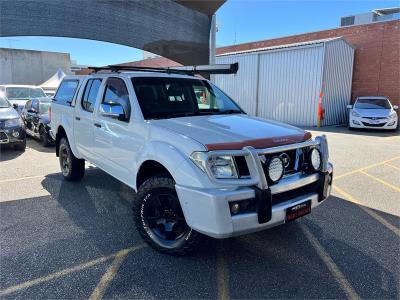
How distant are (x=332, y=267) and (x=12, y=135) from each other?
7.86 m

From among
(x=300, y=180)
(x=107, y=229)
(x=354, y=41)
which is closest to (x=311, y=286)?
(x=300, y=180)

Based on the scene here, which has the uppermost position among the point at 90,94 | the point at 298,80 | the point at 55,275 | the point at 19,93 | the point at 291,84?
the point at 298,80

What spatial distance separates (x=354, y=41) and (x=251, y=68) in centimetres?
554

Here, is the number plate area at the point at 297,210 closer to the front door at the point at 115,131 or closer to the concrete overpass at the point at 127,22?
the front door at the point at 115,131

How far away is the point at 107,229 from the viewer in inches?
156

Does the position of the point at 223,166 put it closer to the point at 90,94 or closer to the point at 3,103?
the point at 90,94

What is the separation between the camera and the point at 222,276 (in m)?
2.99

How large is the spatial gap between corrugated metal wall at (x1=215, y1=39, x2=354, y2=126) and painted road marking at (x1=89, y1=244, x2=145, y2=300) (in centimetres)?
1409

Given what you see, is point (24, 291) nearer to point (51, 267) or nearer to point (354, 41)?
point (51, 267)

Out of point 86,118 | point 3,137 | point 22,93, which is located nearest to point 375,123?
point 86,118

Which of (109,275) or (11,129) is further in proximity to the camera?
(11,129)

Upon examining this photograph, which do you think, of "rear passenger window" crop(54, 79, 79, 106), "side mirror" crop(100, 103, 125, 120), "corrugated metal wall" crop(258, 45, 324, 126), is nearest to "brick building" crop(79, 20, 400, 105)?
"corrugated metal wall" crop(258, 45, 324, 126)

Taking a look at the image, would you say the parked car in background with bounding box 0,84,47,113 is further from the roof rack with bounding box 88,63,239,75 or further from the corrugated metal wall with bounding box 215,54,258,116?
the corrugated metal wall with bounding box 215,54,258,116

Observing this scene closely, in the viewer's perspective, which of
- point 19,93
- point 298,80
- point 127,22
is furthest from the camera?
point 298,80
